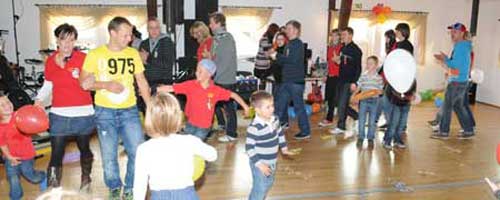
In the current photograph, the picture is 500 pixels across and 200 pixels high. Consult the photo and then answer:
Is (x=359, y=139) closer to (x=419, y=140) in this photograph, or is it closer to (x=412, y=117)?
(x=419, y=140)

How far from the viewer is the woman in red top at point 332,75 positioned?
21.2 ft

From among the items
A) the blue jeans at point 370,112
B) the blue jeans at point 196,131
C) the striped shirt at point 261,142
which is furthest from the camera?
the blue jeans at point 370,112

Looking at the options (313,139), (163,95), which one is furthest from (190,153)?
(313,139)

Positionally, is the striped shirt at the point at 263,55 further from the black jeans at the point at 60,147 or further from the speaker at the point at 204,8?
the black jeans at the point at 60,147

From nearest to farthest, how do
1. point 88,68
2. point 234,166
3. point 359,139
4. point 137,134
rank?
point 88,68
point 137,134
point 234,166
point 359,139

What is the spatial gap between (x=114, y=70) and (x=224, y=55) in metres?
2.28

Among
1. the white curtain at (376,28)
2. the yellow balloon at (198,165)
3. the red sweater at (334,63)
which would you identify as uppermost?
the white curtain at (376,28)

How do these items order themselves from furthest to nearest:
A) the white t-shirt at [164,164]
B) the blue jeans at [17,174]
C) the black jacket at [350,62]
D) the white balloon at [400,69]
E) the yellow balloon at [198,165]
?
the black jacket at [350,62], the white balloon at [400,69], the blue jeans at [17,174], the yellow balloon at [198,165], the white t-shirt at [164,164]

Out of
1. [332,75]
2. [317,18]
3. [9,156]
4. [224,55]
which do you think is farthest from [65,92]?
[317,18]

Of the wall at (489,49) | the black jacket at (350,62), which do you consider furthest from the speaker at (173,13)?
the wall at (489,49)

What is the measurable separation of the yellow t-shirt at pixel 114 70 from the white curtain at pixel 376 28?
23.1ft

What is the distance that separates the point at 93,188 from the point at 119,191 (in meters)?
0.62

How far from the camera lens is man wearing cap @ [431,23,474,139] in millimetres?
5648

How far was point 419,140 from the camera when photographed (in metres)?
5.97
